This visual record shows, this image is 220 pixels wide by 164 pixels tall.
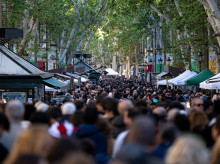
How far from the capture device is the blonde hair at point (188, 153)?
4.38 metres

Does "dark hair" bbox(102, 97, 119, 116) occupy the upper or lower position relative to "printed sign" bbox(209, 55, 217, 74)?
lower

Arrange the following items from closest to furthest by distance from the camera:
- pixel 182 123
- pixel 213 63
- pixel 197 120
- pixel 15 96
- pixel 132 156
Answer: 1. pixel 132 156
2. pixel 182 123
3. pixel 197 120
4. pixel 15 96
5. pixel 213 63

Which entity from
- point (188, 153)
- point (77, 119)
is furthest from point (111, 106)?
point (188, 153)

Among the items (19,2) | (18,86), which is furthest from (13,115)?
(19,2)

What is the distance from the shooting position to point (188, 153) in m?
4.41

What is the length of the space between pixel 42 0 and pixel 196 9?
1071cm

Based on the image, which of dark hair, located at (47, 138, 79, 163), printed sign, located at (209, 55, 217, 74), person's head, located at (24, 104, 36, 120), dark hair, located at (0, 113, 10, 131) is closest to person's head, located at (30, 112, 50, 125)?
dark hair, located at (0, 113, 10, 131)

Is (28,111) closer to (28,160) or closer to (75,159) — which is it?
(28,160)

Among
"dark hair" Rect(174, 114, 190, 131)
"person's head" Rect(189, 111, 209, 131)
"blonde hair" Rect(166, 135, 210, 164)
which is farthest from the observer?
"person's head" Rect(189, 111, 209, 131)

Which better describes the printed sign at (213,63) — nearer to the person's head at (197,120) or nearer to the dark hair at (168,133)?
the person's head at (197,120)

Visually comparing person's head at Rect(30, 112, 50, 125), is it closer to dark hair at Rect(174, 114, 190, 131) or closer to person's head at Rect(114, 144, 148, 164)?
dark hair at Rect(174, 114, 190, 131)

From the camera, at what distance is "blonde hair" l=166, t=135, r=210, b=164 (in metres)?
4.38

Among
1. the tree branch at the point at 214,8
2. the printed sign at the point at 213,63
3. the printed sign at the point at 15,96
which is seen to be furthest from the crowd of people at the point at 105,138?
the printed sign at the point at 213,63

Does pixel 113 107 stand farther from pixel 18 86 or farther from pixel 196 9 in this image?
pixel 196 9
